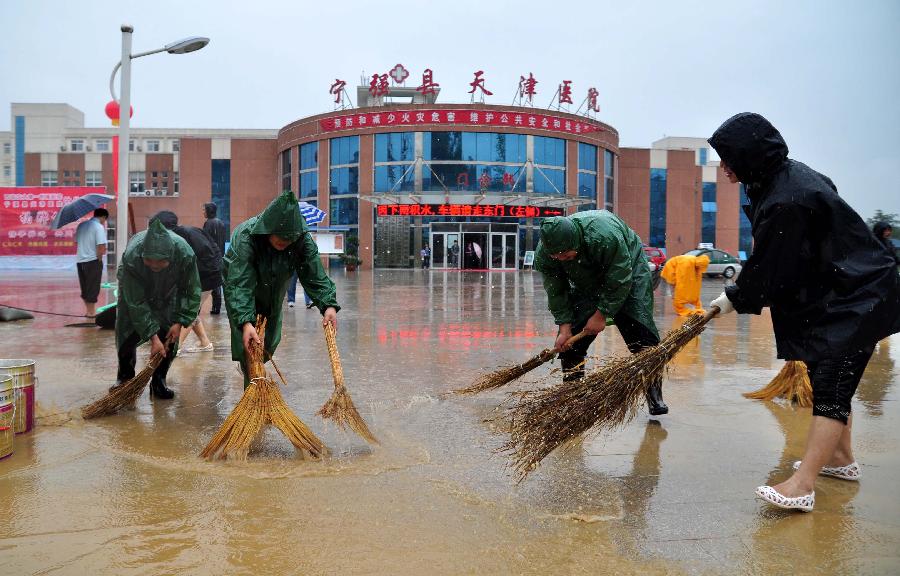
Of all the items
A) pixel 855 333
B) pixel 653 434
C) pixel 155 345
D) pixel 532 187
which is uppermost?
pixel 532 187

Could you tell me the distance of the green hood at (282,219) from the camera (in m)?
4.23

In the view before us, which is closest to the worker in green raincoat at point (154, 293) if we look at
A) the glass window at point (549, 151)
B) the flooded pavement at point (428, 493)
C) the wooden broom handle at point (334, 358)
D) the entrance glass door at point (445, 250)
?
the flooded pavement at point (428, 493)

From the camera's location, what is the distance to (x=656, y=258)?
30.3 metres

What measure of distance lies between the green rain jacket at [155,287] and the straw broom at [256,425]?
4.21 feet

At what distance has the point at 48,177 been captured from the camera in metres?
54.4

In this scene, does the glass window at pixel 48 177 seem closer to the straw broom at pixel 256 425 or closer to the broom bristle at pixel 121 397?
the broom bristle at pixel 121 397

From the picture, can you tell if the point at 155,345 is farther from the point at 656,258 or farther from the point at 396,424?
the point at 656,258

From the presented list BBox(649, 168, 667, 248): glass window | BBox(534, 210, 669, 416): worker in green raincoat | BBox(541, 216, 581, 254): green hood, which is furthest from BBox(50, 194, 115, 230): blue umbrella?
BBox(649, 168, 667, 248): glass window

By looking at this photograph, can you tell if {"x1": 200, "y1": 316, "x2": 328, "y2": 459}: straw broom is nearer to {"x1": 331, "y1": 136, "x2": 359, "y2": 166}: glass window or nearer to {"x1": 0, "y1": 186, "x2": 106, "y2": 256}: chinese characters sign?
{"x1": 0, "y1": 186, "x2": 106, "y2": 256}: chinese characters sign

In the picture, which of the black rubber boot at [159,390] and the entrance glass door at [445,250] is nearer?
the black rubber boot at [159,390]

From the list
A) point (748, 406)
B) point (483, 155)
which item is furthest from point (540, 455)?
point (483, 155)

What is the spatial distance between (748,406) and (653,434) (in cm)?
121

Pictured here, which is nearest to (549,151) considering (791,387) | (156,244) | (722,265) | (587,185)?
(587,185)

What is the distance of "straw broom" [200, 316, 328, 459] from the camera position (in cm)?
393
